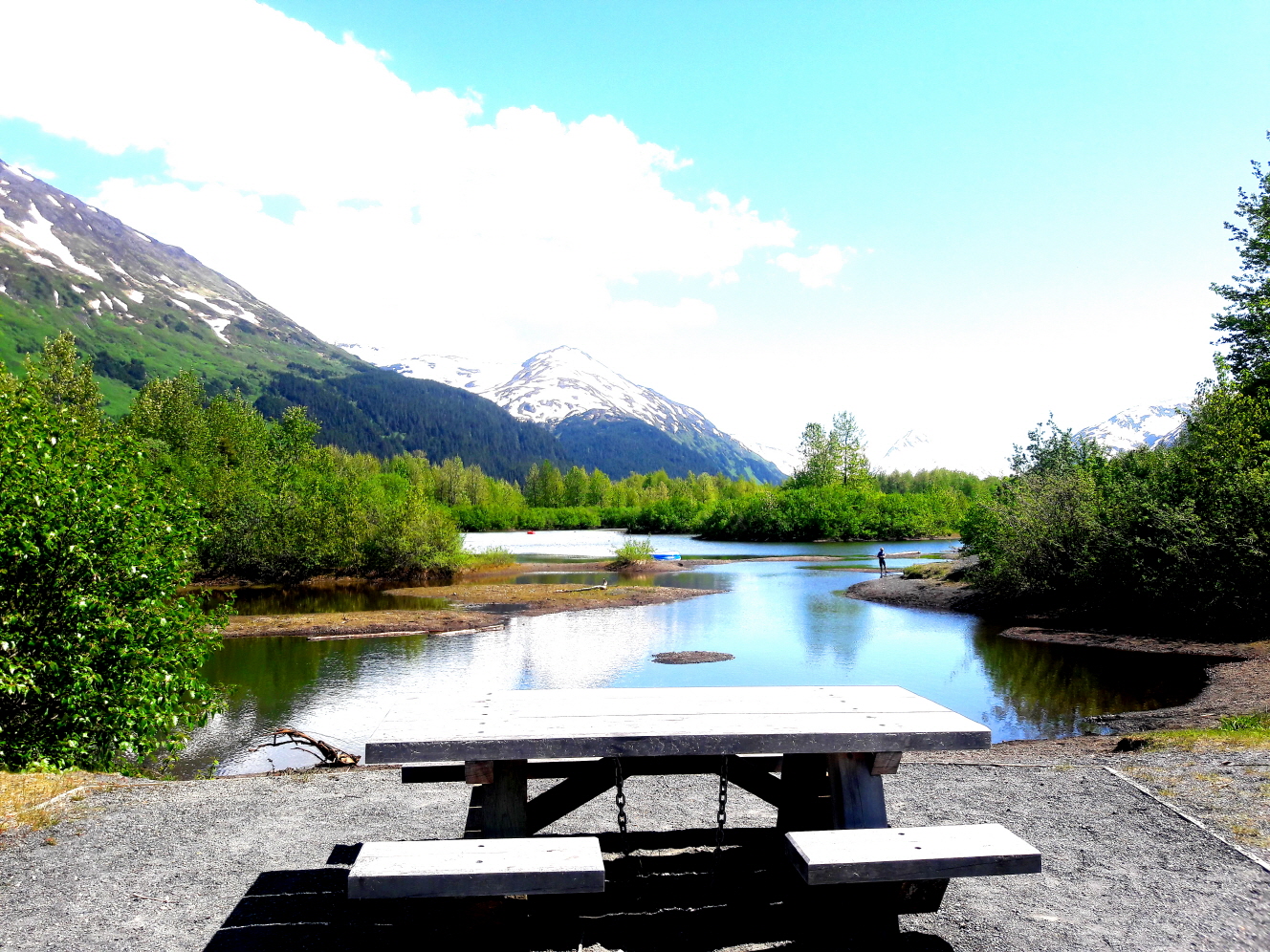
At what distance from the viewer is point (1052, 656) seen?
77.6ft

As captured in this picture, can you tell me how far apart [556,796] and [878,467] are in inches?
6861

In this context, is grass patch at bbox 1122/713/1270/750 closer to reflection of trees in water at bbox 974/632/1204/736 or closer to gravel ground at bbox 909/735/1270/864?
gravel ground at bbox 909/735/1270/864

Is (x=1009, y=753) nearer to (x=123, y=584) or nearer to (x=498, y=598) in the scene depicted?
(x=123, y=584)

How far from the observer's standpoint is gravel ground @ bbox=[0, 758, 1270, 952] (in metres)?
4.40

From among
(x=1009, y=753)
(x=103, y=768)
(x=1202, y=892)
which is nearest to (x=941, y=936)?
(x=1202, y=892)

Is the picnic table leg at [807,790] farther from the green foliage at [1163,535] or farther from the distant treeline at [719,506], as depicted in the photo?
the distant treeline at [719,506]

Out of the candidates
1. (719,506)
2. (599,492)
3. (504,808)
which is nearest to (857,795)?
(504,808)

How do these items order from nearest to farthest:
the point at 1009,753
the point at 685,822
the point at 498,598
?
the point at 685,822
the point at 1009,753
the point at 498,598

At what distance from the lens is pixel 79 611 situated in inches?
348

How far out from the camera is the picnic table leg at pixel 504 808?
14.1ft

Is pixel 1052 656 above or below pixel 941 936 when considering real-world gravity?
below

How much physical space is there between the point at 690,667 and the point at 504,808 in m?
18.3

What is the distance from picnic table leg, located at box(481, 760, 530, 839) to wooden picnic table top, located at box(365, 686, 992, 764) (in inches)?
12.2

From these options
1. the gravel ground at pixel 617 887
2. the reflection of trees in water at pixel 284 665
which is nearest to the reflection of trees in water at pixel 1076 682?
the gravel ground at pixel 617 887
